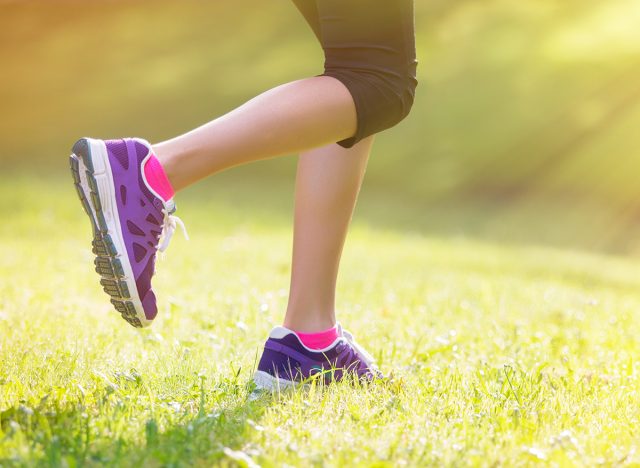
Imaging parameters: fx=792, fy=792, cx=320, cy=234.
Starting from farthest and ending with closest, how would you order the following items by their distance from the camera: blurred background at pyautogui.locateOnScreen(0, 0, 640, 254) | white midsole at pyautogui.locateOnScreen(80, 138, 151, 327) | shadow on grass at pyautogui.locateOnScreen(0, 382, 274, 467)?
blurred background at pyautogui.locateOnScreen(0, 0, 640, 254)
white midsole at pyautogui.locateOnScreen(80, 138, 151, 327)
shadow on grass at pyautogui.locateOnScreen(0, 382, 274, 467)

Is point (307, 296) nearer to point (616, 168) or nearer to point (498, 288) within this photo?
point (498, 288)

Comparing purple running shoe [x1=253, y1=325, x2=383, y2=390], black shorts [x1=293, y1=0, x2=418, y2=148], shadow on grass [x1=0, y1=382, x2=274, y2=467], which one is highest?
black shorts [x1=293, y1=0, x2=418, y2=148]

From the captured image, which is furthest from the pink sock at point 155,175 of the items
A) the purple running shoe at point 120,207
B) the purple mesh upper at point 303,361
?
the purple mesh upper at point 303,361

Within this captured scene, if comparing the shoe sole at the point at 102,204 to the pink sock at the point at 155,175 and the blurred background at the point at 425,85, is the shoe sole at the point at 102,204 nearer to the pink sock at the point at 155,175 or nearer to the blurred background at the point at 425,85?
the pink sock at the point at 155,175

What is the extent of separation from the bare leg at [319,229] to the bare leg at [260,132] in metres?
0.29

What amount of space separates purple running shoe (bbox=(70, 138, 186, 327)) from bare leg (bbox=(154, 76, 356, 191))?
62mm

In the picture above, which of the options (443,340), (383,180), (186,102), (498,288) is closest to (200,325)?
(443,340)

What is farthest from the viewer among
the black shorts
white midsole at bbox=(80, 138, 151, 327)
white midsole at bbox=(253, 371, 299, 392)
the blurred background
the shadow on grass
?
the blurred background

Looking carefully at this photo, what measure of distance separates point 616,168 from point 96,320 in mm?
8828

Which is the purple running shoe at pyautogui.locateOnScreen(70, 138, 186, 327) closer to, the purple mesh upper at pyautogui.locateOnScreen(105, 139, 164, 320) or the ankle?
the purple mesh upper at pyautogui.locateOnScreen(105, 139, 164, 320)

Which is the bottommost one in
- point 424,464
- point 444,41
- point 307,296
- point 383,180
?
point 424,464

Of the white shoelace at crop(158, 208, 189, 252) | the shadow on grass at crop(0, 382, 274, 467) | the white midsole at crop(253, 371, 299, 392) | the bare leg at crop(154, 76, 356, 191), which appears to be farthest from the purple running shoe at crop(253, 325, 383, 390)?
the bare leg at crop(154, 76, 356, 191)

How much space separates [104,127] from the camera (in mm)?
10008

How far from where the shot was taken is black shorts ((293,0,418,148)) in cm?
166
